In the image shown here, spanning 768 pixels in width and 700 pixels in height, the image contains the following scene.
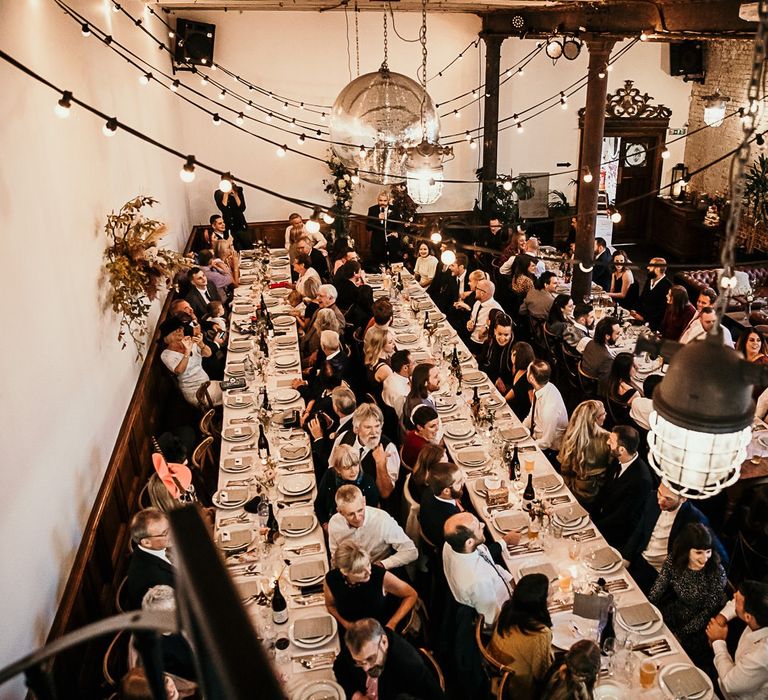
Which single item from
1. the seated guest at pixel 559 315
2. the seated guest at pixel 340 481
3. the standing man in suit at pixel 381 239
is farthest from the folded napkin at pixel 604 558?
the standing man in suit at pixel 381 239

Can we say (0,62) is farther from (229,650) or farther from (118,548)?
(229,650)

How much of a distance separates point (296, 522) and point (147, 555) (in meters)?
0.87

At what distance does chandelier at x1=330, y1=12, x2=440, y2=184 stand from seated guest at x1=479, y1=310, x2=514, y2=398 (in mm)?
2875

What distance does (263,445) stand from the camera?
4961 millimetres

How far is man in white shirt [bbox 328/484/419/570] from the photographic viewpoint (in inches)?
149

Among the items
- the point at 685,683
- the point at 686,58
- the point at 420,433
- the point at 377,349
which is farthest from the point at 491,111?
the point at 685,683

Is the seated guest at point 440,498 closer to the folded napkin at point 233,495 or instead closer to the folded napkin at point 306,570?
the folded napkin at point 306,570

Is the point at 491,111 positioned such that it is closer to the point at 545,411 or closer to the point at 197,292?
the point at 197,292

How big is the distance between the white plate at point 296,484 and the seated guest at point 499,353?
2.17 m

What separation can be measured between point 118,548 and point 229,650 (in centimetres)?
486

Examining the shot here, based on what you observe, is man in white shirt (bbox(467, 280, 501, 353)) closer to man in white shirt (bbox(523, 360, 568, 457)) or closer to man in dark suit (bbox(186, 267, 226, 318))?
man in white shirt (bbox(523, 360, 568, 457))

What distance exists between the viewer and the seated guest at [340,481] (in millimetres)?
4121

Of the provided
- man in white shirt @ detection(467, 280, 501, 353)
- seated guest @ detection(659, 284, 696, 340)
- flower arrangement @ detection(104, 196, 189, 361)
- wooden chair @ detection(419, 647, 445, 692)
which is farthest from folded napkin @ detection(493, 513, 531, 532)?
seated guest @ detection(659, 284, 696, 340)

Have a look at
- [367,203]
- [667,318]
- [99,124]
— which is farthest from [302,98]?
[667,318]
